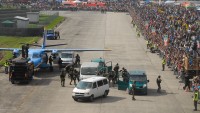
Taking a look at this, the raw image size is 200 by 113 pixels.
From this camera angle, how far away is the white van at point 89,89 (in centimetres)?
2898

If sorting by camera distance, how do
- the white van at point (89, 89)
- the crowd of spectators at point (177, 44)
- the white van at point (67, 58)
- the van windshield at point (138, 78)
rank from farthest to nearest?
the white van at point (67, 58)
the crowd of spectators at point (177, 44)
the van windshield at point (138, 78)
the white van at point (89, 89)

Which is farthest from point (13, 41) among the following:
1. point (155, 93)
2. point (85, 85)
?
point (85, 85)

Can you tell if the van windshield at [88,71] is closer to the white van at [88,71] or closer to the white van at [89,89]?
the white van at [88,71]

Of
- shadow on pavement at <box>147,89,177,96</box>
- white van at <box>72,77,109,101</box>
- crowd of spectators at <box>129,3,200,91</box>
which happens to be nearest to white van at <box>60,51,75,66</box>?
crowd of spectators at <box>129,3,200,91</box>

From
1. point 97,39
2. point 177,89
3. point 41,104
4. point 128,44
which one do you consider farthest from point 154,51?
point 41,104

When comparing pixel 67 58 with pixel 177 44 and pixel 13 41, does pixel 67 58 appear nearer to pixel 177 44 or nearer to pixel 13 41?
pixel 177 44

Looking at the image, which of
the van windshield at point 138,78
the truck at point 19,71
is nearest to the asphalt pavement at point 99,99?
the truck at point 19,71

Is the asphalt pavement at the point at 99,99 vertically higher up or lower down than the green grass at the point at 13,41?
higher up

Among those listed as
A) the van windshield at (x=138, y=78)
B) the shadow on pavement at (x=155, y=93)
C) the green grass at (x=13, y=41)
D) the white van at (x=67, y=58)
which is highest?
the van windshield at (x=138, y=78)

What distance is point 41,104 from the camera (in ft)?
94.8

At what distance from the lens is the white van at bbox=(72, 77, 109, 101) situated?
28984mm

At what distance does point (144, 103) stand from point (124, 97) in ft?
6.80

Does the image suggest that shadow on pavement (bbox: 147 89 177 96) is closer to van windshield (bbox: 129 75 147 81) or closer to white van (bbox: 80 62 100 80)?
van windshield (bbox: 129 75 147 81)

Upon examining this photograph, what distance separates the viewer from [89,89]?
29094mm
